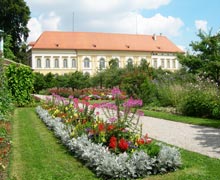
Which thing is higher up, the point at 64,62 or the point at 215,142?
the point at 64,62

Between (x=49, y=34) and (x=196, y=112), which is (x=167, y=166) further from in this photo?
(x=49, y=34)

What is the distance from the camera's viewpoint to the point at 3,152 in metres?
6.11

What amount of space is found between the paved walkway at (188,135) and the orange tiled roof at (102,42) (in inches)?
2182

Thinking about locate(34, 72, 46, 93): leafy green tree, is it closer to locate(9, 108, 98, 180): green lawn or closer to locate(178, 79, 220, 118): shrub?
locate(178, 79, 220, 118): shrub

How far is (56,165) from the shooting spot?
19.0ft

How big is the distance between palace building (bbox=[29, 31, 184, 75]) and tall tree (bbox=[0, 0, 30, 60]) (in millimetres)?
23310

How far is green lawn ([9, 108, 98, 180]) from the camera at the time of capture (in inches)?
206

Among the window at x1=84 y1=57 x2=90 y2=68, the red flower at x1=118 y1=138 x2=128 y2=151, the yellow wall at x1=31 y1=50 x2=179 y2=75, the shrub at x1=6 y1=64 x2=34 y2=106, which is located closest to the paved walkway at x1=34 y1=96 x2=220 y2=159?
the red flower at x1=118 y1=138 x2=128 y2=151

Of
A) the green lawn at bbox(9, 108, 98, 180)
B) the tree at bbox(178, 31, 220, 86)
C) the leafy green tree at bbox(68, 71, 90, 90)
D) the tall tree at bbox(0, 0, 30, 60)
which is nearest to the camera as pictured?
the green lawn at bbox(9, 108, 98, 180)

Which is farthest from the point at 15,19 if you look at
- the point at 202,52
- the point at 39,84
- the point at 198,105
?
the point at 198,105

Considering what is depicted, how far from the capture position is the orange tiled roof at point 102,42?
64.8 metres

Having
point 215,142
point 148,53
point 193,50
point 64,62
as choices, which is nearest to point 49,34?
point 64,62

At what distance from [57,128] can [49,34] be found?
A: 2331 inches

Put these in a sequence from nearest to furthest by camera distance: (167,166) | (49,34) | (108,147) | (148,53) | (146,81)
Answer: (167,166)
(108,147)
(146,81)
(49,34)
(148,53)
